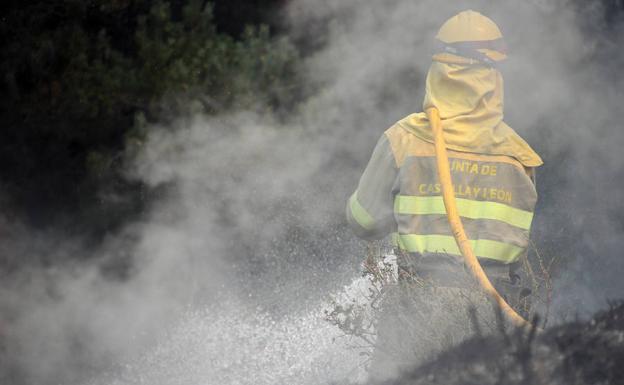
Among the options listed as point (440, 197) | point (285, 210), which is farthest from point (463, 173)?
point (285, 210)

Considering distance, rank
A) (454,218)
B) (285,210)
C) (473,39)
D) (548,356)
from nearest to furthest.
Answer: (548,356) < (454,218) < (473,39) < (285,210)

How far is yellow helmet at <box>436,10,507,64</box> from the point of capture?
12.0 ft

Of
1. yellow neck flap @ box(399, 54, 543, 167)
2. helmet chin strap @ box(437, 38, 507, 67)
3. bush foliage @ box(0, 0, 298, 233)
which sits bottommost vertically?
yellow neck flap @ box(399, 54, 543, 167)

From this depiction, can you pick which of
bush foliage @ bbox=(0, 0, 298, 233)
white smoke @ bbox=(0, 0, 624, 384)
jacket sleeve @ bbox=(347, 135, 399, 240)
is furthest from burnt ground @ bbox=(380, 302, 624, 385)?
bush foliage @ bbox=(0, 0, 298, 233)

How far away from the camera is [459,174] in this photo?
3.69m

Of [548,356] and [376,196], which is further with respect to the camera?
[376,196]

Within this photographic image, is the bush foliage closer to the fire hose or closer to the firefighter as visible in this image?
the firefighter

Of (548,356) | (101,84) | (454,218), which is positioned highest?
(101,84)

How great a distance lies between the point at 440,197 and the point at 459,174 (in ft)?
0.37

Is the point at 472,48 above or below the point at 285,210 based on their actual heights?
above

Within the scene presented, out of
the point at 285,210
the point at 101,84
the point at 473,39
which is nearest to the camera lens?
the point at 473,39

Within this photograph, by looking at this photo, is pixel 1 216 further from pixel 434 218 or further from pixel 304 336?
pixel 434 218

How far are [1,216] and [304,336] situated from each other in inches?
78.5

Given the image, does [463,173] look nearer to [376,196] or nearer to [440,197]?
[440,197]
